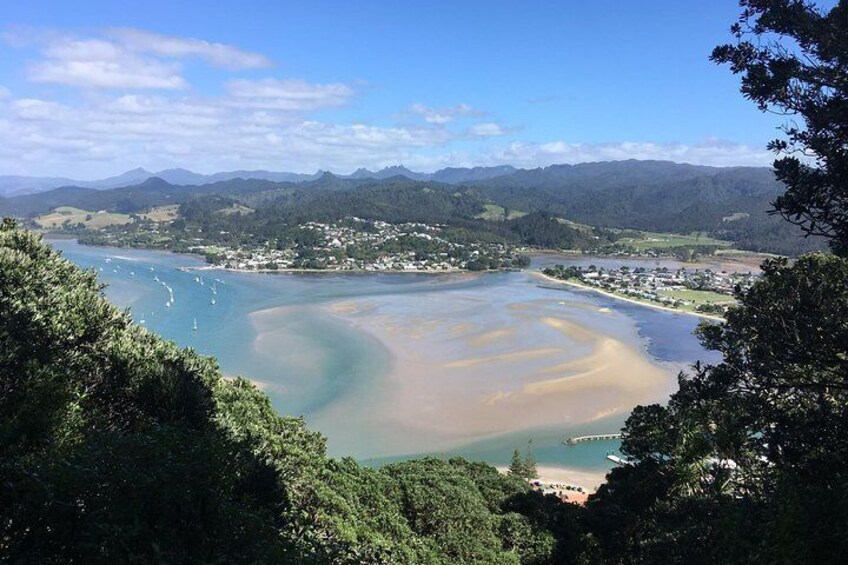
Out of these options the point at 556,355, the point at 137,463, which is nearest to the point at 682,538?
the point at 137,463

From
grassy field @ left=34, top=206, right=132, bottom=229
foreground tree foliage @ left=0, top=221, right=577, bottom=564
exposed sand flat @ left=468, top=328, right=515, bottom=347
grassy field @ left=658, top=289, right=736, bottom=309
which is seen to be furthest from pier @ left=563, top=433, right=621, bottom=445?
grassy field @ left=34, top=206, right=132, bottom=229

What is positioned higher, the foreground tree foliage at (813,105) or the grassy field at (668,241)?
the foreground tree foliage at (813,105)

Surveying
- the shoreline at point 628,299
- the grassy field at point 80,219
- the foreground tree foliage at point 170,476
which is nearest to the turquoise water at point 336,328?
the shoreline at point 628,299

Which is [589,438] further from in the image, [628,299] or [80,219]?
[80,219]

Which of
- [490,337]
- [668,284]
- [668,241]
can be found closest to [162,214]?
[668,241]

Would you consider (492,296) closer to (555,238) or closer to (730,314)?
(730,314)

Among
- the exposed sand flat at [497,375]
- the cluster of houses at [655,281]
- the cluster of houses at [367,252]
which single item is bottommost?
the exposed sand flat at [497,375]

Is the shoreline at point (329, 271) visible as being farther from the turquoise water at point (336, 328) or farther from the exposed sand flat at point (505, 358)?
the exposed sand flat at point (505, 358)
